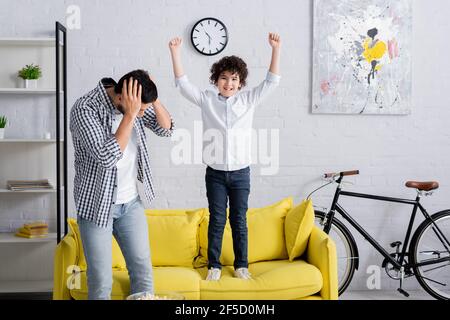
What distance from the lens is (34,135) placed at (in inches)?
157

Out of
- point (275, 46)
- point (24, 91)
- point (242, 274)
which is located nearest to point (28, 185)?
point (24, 91)

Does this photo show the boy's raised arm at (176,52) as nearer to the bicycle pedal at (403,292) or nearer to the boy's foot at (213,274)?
the boy's foot at (213,274)

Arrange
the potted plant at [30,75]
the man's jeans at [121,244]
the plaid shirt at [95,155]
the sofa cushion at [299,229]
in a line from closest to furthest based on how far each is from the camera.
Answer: the plaid shirt at [95,155] → the man's jeans at [121,244] → the sofa cushion at [299,229] → the potted plant at [30,75]

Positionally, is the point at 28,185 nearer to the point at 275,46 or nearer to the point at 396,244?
the point at 275,46

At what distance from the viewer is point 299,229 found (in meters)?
3.39

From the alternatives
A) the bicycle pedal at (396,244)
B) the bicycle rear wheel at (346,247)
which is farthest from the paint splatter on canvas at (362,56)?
the bicycle pedal at (396,244)

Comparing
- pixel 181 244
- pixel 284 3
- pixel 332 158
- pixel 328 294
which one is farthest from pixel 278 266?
pixel 284 3

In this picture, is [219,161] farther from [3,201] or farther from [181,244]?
[3,201]

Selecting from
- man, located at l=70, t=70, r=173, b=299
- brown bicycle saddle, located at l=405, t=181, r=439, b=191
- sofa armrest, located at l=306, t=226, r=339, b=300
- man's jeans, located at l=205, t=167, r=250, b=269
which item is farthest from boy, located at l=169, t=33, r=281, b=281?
brown bicycle saddle, located at l=405, t=181, r=439, b=191

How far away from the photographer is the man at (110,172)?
236 centimetres

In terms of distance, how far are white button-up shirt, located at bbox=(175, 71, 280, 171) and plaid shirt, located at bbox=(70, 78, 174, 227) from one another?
2.53 ft

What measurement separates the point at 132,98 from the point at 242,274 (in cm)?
124

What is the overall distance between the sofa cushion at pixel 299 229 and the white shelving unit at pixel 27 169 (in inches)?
60.4
